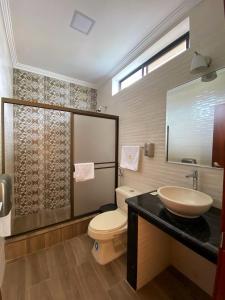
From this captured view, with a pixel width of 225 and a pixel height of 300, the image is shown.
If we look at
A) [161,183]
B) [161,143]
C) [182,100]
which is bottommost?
[161,183]

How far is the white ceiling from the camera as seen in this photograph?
1.40 meters

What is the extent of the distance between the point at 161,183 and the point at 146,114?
0.89 meters

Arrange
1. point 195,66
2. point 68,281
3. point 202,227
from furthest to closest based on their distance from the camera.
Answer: point 68,281, point 195,66, point 202,227

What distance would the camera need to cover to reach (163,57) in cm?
190

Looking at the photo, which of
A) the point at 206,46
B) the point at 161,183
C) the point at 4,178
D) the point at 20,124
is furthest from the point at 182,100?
the point at 20,124

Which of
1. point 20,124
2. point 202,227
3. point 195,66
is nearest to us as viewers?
point 202,227

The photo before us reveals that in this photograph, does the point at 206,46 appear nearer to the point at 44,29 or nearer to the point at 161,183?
the point at 161,183

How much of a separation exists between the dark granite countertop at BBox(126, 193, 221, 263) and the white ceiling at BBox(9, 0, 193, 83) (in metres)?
1.84

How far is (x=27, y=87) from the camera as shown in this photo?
7.94 ft

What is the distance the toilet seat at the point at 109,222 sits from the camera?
63.2 inches

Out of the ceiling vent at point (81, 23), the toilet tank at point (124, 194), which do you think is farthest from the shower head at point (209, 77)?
the toilet tank at point (124, 194)

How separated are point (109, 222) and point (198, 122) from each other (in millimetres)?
1416

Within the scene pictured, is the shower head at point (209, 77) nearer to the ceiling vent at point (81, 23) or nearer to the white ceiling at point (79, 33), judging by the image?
the white ceiling at point (79, 33)

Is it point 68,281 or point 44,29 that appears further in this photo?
point 44,29
